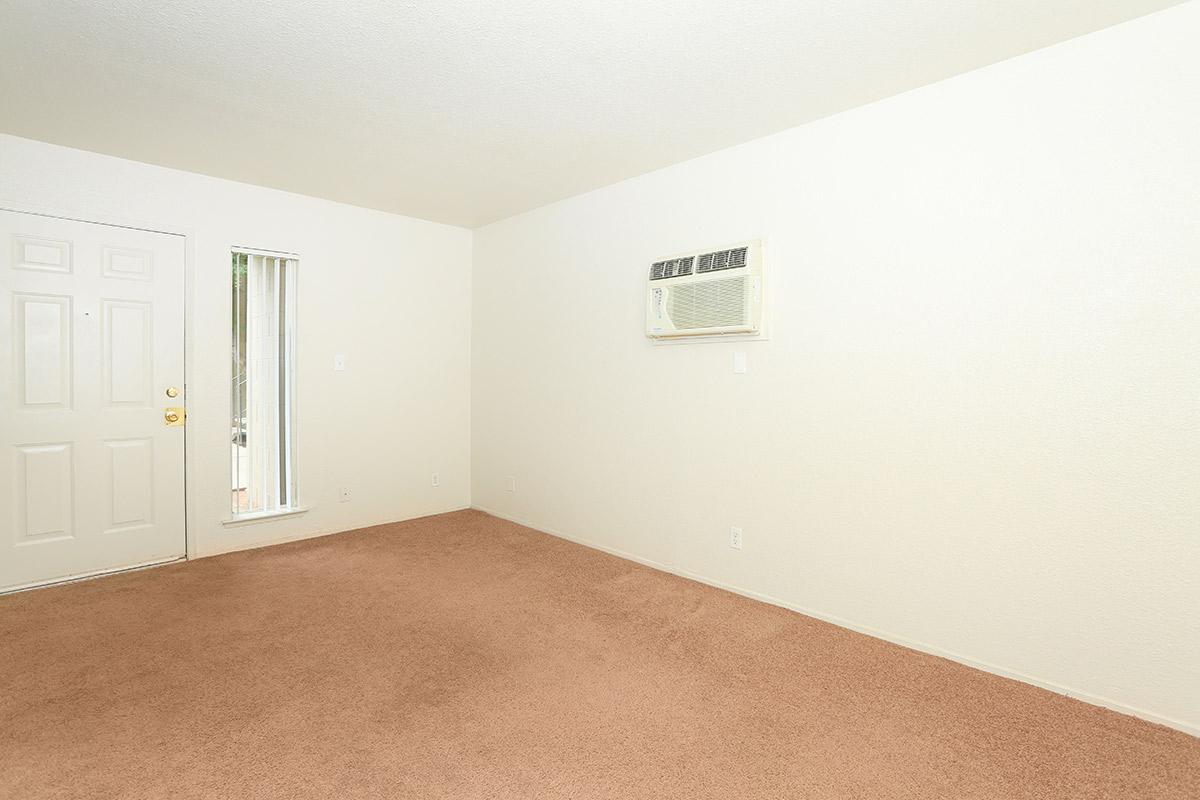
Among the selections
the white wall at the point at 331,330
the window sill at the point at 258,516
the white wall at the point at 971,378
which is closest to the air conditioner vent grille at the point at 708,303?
the white wall at the point at 971,378

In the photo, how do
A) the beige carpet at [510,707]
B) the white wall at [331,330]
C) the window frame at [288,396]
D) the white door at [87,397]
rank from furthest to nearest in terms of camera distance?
the window frame at [288,396] → the white wall at [331,330] → the white door at [87,397] → the beige carpet at [510,707]

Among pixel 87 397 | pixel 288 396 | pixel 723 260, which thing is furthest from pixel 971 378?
pixel 87 397

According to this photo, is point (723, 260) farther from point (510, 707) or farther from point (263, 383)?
point (263, 383)

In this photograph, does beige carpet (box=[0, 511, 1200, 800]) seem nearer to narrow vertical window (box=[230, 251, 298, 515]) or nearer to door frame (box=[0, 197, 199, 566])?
door frame (box=[0, 197, 199, 566])

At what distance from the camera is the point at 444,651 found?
8.87 feet

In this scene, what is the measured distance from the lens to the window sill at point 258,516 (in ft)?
13.5

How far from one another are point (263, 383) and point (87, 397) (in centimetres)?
101

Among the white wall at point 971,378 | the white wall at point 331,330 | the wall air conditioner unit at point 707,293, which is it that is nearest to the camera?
the white wall at point 971,378

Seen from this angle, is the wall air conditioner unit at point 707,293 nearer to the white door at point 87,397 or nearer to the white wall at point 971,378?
the white wall at point 971,378

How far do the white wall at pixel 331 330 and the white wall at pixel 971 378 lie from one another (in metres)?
2.05

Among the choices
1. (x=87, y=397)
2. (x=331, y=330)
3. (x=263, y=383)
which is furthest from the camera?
(x=331, y=330)

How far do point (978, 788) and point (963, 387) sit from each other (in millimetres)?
1507

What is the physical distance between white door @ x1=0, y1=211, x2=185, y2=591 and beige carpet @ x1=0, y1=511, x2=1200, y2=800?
1.25 feet

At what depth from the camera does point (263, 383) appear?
437 centimetres
